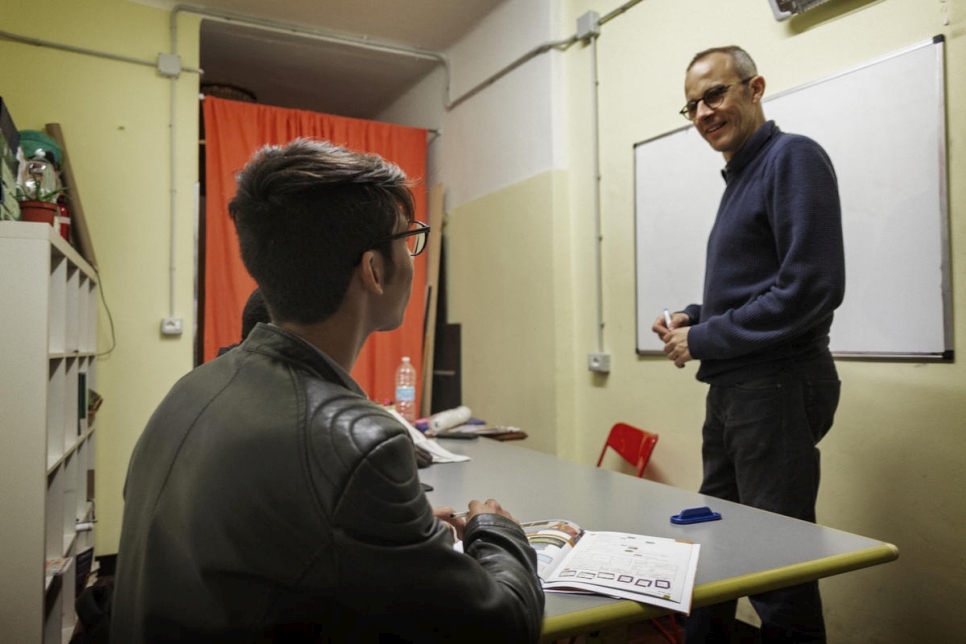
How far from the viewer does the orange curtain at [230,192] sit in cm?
381

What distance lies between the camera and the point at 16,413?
182 centimetres

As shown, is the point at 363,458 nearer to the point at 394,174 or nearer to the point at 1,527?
the point at 394,174

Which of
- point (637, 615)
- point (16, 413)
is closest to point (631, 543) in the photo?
point (637, 615)

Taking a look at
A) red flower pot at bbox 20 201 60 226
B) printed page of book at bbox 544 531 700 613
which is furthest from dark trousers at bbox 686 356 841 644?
red flower pot at bbox 20 201 60 226

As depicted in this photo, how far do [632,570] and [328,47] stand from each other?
13.4 ft

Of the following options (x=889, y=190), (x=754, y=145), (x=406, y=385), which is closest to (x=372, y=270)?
(x=754, y=145)

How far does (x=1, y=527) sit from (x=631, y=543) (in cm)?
171

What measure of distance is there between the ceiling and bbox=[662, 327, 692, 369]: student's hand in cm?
277

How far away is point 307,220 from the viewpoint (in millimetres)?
827

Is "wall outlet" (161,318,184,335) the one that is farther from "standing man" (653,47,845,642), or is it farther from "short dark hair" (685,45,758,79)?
"short dark hair" (685,45,758,79)

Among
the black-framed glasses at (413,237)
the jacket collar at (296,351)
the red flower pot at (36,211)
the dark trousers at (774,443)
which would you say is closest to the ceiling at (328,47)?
the red flower pot at (36,211)

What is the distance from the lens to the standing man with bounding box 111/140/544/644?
66cm

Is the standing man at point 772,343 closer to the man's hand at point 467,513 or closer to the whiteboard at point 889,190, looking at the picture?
the whiteboard at point 889,190

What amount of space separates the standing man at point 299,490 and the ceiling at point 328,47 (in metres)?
3.41
